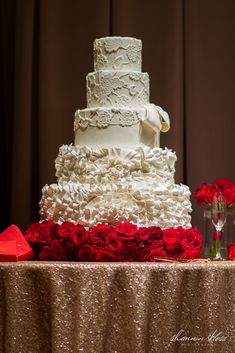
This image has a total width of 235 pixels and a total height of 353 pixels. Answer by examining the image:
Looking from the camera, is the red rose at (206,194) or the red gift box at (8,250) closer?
the red gift box at (8,250)

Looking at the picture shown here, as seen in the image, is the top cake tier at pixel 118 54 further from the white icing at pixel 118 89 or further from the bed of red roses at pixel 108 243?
the bed of red roses at pixel 108 243

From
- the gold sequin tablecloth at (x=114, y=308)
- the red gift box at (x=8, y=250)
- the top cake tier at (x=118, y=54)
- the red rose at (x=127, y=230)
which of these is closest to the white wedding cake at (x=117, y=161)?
the top cake tier at (x=118, y=54)

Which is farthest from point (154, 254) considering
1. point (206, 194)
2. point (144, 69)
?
point (144, 69)

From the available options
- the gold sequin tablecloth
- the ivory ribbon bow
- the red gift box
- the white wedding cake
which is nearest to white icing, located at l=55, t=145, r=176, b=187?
the white wedding cake

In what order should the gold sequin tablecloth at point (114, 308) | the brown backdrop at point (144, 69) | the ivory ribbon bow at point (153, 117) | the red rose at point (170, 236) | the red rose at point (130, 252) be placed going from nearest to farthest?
1. the gold sequin tablecloth at point (114, 308)
2. the red rose at point (130, 252)
3. the red rose at point (170, 236)
4. the ivory ribbon bow at point (153, 117)
5. the brown backdrop at point (144, 69)

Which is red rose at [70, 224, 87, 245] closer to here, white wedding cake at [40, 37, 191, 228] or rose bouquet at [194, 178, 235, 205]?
white wedding cake at [40, 37, 191, 228]

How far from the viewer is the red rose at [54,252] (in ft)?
9.95

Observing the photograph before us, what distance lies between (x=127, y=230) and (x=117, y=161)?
1.03 ft

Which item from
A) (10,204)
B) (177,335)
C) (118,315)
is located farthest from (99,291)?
(10,204)

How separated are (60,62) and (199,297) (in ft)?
7.48

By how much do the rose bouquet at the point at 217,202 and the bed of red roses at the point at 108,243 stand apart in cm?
32

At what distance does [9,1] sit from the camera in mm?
4875

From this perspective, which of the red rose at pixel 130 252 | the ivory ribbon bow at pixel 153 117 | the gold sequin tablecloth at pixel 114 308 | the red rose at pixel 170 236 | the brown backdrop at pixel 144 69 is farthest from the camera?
the brown backdrop at pixel 144 69

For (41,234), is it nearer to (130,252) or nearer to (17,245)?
(17,245)
